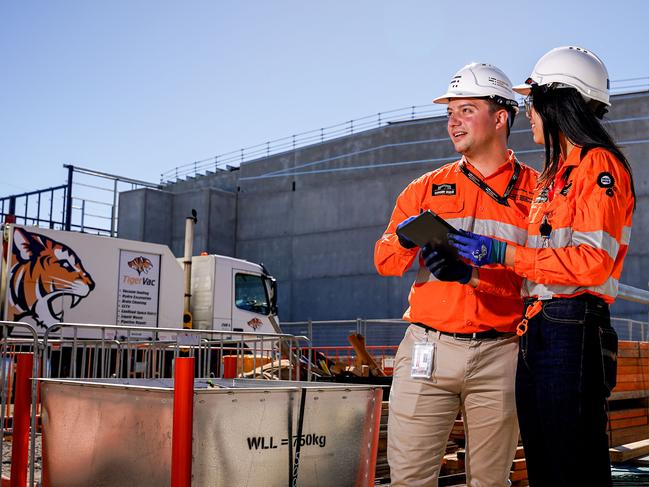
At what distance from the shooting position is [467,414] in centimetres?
331

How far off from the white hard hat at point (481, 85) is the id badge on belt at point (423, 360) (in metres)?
1.21

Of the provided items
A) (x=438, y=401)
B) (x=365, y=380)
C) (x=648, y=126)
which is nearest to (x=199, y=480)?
(x=438, y=401)

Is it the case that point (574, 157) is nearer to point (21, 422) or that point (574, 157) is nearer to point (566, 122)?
point (566, 122)

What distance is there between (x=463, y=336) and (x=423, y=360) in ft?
0.68

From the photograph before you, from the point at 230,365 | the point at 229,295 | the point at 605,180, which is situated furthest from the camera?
the point at 229,295

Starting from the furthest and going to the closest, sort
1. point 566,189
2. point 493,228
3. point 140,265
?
point 140,265
point 493,228
point 566,189

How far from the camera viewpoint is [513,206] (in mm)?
3490

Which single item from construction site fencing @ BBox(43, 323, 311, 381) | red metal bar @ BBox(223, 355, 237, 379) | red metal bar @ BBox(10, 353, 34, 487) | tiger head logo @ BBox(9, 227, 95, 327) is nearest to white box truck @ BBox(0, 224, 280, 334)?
tiger head logo @ BBox(9, 227, 95, 327)

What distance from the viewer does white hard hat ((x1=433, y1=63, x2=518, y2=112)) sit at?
3.56 m

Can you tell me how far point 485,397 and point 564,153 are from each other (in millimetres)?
1102

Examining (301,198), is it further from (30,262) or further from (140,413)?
(140,413)

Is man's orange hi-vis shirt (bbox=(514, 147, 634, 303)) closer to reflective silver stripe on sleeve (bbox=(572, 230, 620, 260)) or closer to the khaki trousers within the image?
reflective silver stripe on sleeve (bbox=(572, 230, 620, 260))

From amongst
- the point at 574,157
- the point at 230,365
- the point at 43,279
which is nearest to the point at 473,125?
the point at 574,157

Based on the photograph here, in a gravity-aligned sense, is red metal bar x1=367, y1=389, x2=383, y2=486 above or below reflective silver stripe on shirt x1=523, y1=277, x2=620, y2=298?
below
